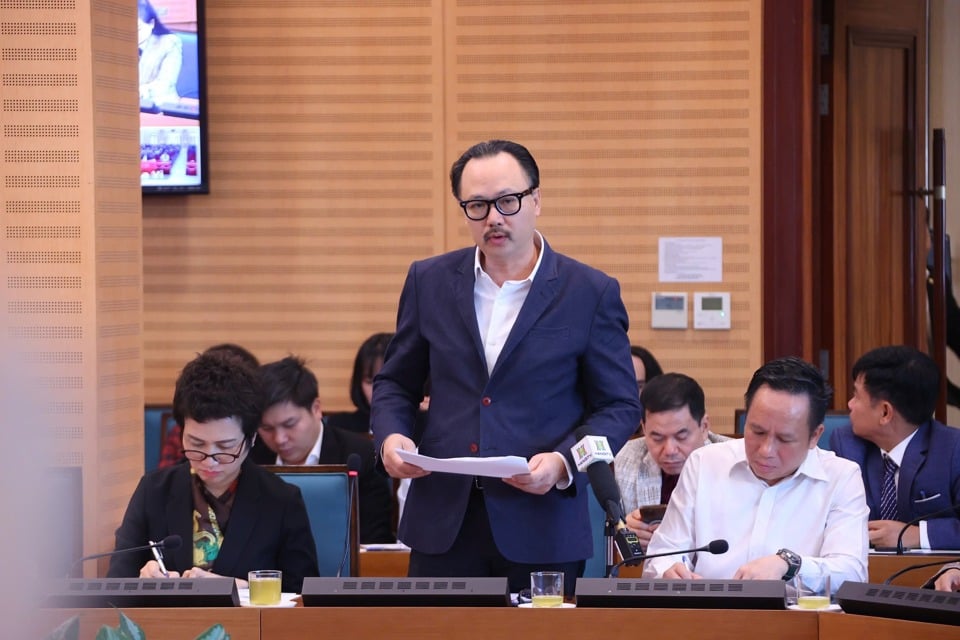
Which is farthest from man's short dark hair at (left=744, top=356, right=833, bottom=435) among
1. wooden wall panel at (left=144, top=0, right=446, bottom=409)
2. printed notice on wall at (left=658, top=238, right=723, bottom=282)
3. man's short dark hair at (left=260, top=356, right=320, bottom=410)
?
wooden wall panel at (left=144, top=0, right=446, bottom=409)

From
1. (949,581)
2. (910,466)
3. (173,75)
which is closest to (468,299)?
(949,581)

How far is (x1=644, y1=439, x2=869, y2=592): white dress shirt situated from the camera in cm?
280

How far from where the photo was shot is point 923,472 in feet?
12.8

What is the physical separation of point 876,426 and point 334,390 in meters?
2.80

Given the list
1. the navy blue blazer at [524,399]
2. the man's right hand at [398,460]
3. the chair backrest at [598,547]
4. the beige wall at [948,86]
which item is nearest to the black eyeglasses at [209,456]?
the navy blue blazer at [524,399]

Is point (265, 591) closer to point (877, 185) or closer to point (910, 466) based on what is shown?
point (910, 466)

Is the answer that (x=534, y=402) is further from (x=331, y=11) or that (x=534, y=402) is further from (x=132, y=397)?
(x=331, y=11)

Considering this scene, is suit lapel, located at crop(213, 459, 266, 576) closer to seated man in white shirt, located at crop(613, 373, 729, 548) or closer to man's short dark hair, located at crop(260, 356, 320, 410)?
man's short dark hair, located at crop(260, 356, 320, 410)

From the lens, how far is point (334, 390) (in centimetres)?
598

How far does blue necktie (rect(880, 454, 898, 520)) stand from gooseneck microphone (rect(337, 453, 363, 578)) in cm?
172

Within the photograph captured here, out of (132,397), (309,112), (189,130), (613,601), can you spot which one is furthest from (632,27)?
(613,601)

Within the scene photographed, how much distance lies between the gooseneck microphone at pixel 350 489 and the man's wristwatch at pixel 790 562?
3.50 ft

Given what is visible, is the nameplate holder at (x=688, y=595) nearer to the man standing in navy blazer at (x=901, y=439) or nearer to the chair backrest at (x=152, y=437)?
the man standing in navy blazer at (x=901, y=439)

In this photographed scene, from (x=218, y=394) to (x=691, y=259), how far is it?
314 cm
